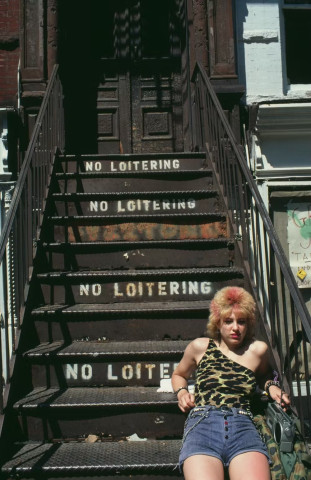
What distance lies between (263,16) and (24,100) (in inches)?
134

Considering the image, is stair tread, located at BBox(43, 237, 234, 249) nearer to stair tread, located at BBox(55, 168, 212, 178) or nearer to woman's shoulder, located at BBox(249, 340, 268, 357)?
stair tread, located at BBox(55, 168, 212, 178)

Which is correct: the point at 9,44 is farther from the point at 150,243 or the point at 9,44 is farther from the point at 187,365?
the point at 187,365

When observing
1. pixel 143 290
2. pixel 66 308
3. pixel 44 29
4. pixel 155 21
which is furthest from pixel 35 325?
pixel 155 21

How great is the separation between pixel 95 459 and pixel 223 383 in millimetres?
944

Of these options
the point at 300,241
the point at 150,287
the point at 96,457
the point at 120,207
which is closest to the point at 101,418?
the point at 96,457

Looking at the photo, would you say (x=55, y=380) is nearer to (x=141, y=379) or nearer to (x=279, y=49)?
(x=141, y=379)

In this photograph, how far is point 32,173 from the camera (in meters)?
5.24

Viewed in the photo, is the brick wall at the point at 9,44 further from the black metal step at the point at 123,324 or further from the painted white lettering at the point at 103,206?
the black metal step at the point at 123,324

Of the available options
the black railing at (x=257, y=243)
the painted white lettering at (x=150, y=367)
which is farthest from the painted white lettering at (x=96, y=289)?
the black railing at (x=257, y=243)

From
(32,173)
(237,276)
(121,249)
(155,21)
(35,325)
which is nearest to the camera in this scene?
(35,325)

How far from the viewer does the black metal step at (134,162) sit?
6.05 m

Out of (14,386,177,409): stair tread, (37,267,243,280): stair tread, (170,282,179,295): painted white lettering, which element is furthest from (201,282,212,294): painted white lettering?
(14,386,177,409): stair tread

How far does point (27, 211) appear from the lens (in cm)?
473

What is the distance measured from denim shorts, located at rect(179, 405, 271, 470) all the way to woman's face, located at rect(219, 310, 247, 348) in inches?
15.7
